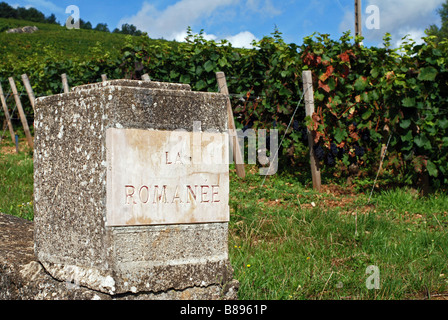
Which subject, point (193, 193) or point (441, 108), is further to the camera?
point (441, 108)

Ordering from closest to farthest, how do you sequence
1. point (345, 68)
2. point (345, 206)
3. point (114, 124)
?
point (114, 124) → point (345, 206) → point (345, 68)

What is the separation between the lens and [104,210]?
2189mm

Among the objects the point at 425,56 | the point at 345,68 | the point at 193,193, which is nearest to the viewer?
the point at 193,193

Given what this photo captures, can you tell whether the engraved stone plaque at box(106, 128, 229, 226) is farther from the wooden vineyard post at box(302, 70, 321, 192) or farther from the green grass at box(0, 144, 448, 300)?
the wooden vineyard post at box(302, 70, 321, 192)

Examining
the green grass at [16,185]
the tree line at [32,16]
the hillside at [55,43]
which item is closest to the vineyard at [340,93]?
the green grass at [16,185]

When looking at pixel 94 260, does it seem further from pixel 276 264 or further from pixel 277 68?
pixel 277 68

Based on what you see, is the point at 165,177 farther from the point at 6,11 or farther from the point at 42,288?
the point at 6,11

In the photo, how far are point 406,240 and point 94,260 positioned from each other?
8.78 ft

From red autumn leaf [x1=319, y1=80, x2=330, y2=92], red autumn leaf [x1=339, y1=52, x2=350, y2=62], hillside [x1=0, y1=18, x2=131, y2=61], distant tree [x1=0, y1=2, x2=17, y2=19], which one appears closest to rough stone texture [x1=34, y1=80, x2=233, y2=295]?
red autumn leaf [x1=319, y1=80, x2=330, y2=92]

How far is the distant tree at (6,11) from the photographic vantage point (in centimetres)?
8131

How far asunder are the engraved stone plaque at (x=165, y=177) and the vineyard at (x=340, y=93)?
13.2 feet

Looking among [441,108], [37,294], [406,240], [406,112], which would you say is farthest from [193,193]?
[441,108]

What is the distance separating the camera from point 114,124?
2178 mm

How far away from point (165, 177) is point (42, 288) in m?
0.94
